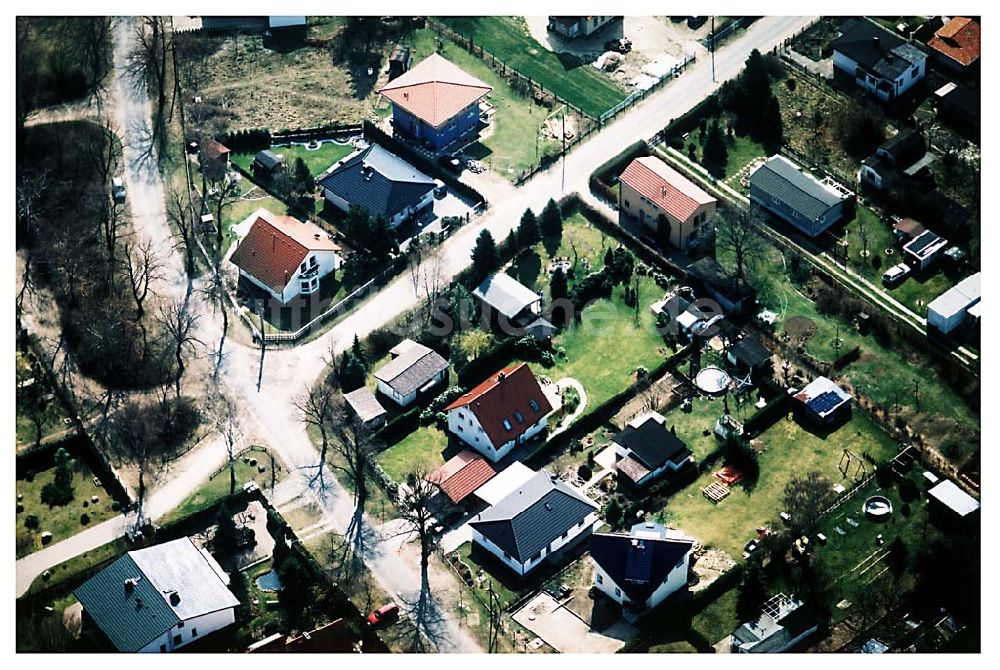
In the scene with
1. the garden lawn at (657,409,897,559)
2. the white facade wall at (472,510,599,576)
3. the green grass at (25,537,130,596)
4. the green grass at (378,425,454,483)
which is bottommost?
A: the garden lawn at (657,409,897,559)

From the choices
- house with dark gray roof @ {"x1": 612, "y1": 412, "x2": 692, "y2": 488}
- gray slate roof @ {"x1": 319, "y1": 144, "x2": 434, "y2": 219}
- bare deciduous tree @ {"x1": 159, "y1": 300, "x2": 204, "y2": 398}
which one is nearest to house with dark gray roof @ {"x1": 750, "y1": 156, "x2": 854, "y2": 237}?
house with dark gray roof @ {"x1": 612, "y1": 412, "x2": 692, "y2": 488}

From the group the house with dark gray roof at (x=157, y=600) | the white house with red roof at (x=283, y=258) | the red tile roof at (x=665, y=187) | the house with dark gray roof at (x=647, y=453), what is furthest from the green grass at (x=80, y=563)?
the red tile roof at (x=665, y=187)

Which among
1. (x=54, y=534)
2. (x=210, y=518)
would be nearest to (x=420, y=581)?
(x=210, y=518)

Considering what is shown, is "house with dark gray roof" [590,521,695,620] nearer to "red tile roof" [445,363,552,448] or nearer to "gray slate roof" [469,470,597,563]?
"gray slate roof" [469,470,597,563]

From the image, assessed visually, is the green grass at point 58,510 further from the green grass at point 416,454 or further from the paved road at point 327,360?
the green grass at point 416,454

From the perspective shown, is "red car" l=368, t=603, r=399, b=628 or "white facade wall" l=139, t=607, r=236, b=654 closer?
"white facade wall" l=139, t=607, r=236, b=654

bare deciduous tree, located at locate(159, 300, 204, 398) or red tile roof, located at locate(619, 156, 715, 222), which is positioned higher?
red tile roof, located at locate(619, 156, 715, 222)

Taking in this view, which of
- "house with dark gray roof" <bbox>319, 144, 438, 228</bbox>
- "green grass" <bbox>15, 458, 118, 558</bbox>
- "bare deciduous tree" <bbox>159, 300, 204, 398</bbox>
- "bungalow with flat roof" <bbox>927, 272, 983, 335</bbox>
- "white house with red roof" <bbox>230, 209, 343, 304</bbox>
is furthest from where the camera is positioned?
"house with dark gray roof" <bbox>319, 144, 438, 228</bbox>

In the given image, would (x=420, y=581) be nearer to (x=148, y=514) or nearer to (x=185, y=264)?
(x=148, y=514)
